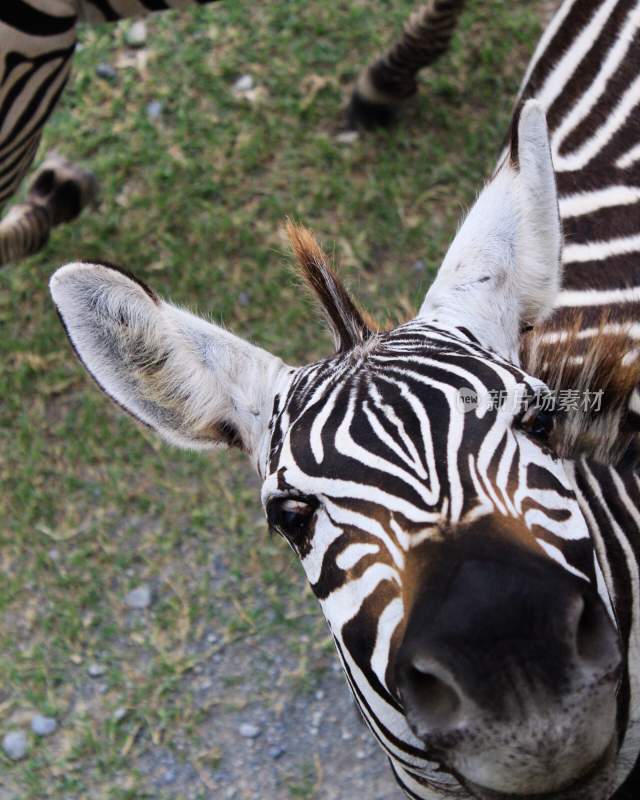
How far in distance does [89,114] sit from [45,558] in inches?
115

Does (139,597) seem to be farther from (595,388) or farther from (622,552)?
(595,388)

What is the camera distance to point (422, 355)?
2123 millimetres

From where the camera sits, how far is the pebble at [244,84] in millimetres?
5668

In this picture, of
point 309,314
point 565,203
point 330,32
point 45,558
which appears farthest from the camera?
point 330,32

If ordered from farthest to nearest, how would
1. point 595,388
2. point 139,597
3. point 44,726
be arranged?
point 139,597 → point 44,726 → point 595,388

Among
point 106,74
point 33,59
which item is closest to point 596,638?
point 33,59

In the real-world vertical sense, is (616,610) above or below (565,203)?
below

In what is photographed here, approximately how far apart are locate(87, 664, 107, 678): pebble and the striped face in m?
2.32

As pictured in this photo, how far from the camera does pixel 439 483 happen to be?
185 cm

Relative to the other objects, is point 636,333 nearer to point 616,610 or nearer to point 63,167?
point 616,610

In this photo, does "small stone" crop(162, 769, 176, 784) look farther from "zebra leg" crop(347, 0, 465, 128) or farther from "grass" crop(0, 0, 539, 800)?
"zebra leg" crop(347, 0, 465, 128)

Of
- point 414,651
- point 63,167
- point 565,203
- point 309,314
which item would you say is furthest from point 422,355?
point 63,167

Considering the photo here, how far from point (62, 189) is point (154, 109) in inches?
36.6

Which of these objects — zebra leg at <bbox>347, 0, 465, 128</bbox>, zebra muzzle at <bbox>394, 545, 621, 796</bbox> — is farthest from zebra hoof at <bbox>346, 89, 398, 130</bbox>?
zebra muzzle at <bbox>394, 545, 621, 796</bbox>
